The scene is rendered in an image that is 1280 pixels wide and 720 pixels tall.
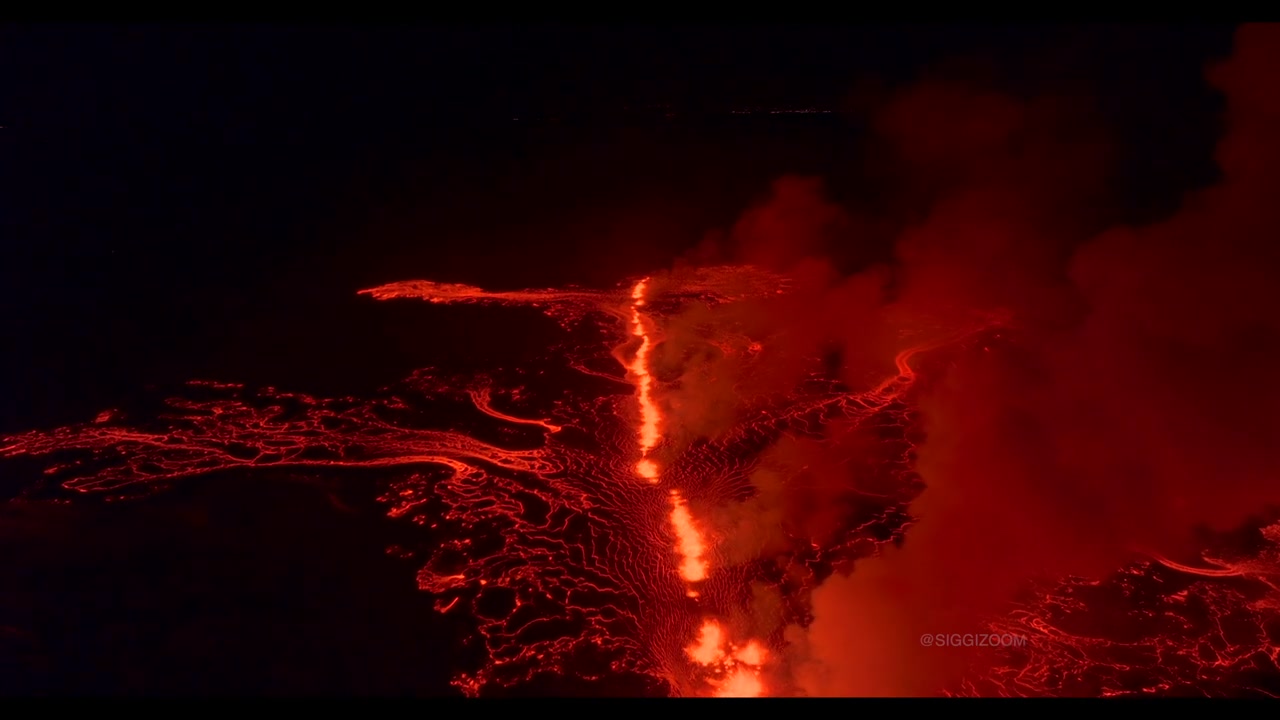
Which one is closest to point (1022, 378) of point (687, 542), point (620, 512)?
point (687, 542)

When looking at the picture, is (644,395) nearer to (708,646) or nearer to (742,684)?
(708,646)

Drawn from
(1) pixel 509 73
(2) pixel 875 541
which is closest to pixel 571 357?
(2) pixel 875 541

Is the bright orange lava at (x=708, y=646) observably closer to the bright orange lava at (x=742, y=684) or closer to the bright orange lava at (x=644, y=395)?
the bright orange lava at (x=742, y=684)

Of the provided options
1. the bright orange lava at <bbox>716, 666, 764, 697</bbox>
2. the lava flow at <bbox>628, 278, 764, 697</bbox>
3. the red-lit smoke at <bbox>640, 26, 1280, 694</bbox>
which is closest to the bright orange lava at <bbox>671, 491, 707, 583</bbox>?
the lava flow at <bbox>628, 278, 764, 697</bbox>

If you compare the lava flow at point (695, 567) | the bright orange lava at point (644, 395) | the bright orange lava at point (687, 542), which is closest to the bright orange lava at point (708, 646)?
the lava flow at point (695, 567)

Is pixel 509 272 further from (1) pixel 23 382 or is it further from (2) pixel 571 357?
(1) pixel 23 382
